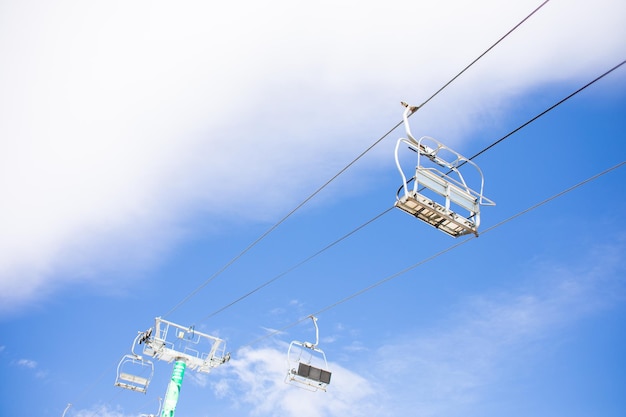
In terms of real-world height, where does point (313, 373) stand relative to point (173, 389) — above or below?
above

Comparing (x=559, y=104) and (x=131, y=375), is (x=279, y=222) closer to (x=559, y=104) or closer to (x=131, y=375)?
(x=559, y=104)

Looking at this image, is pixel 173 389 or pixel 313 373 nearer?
pixel 313 373

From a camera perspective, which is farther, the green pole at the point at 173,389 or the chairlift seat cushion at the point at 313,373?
the green pole at the point at 173,389

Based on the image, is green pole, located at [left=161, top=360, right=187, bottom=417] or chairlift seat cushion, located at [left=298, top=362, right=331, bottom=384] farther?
green pole, located at [left=161, top=360, right=187, bottom=417]

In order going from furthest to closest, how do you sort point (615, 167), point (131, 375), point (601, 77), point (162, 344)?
point (131, 375) < point (162, 344) < point (615, 167) < point (601, 77)

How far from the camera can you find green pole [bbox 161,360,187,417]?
18531 millimetres

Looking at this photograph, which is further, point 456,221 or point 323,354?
point 323,354

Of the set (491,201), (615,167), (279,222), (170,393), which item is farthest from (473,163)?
(170,393)

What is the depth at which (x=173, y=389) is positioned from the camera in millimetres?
19328

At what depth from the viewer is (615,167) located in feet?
25.8

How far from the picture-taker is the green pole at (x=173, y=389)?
18.5m

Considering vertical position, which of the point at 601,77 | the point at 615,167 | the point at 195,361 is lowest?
Answer: the point at 195,361

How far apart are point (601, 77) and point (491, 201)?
102 inches

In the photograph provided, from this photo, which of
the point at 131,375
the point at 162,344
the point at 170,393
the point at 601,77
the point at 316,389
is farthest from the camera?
the point at 131,375
